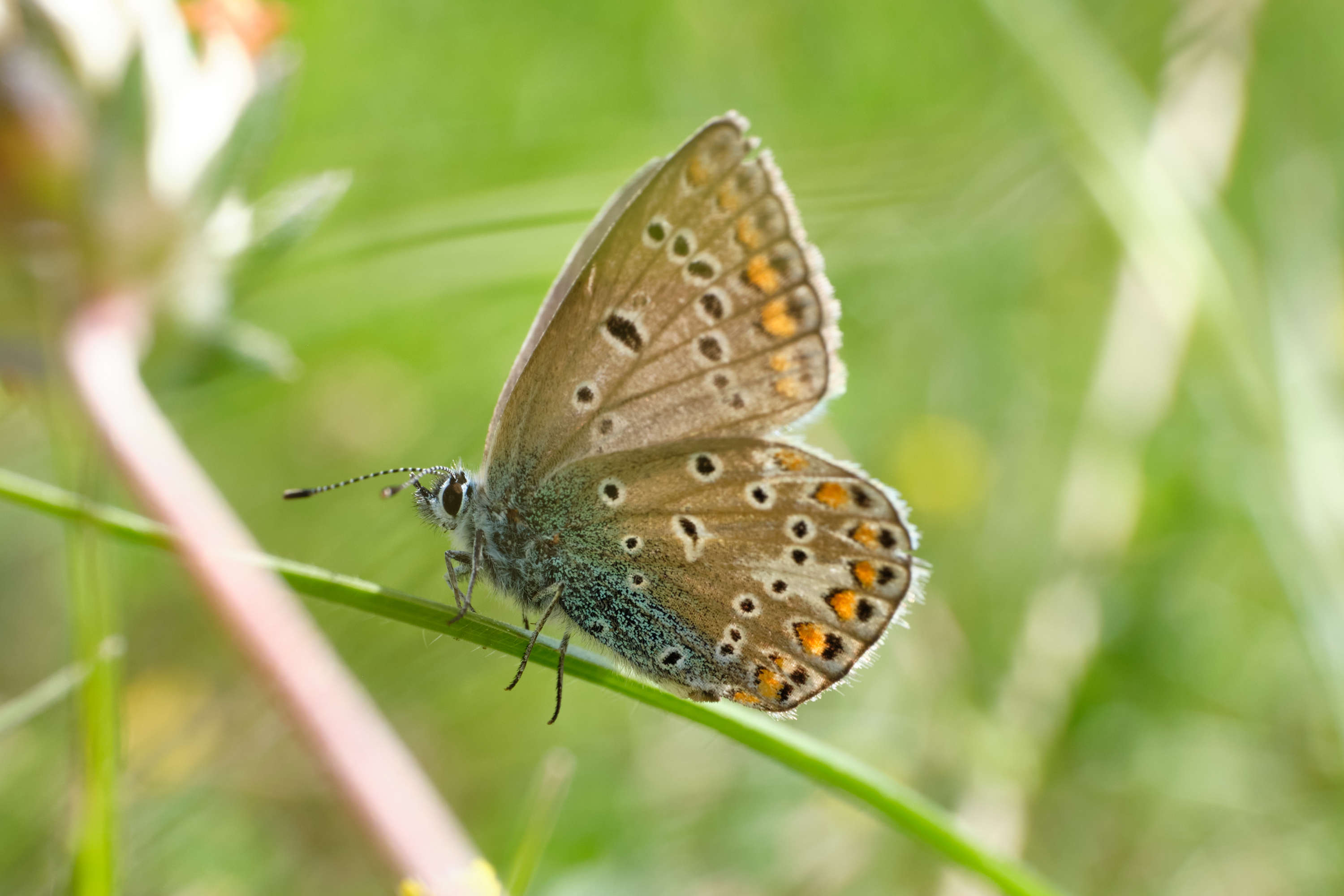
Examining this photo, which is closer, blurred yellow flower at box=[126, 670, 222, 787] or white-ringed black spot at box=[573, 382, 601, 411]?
white-ringed black spot at box=[573, 382, 601, 411]

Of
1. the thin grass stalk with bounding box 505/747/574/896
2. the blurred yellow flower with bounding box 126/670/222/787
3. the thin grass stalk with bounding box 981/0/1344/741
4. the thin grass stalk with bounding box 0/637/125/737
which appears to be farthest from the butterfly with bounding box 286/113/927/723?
the thin grass stalk with bounding box 981/0/1344/741

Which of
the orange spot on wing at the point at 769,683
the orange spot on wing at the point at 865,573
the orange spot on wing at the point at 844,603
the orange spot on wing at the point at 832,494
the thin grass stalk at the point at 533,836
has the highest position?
A: the orange spot on wing at the point at 832,494

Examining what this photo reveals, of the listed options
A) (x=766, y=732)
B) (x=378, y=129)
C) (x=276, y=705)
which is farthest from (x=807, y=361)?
(x=378, y=129)

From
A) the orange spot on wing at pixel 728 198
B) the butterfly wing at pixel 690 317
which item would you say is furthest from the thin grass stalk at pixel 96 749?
the orange spot on wing at pixel 728 198

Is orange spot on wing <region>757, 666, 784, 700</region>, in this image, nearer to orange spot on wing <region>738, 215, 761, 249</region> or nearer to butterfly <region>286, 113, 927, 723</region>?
butterfly <region>286, 113, 927, 723</region>

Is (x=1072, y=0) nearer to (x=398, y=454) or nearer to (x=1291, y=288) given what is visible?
(x=1291, y=288)

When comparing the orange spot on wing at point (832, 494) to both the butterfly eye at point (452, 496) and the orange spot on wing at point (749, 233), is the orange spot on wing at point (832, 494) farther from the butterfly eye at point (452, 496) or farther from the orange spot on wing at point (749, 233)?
the butterfly eye at point (452, 496)

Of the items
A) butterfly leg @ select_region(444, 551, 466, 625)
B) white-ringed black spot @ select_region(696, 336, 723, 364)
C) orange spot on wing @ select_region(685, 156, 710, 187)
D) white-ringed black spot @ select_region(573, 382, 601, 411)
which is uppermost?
orange spot on wing @ select_region(685, 156, 710, 187)
